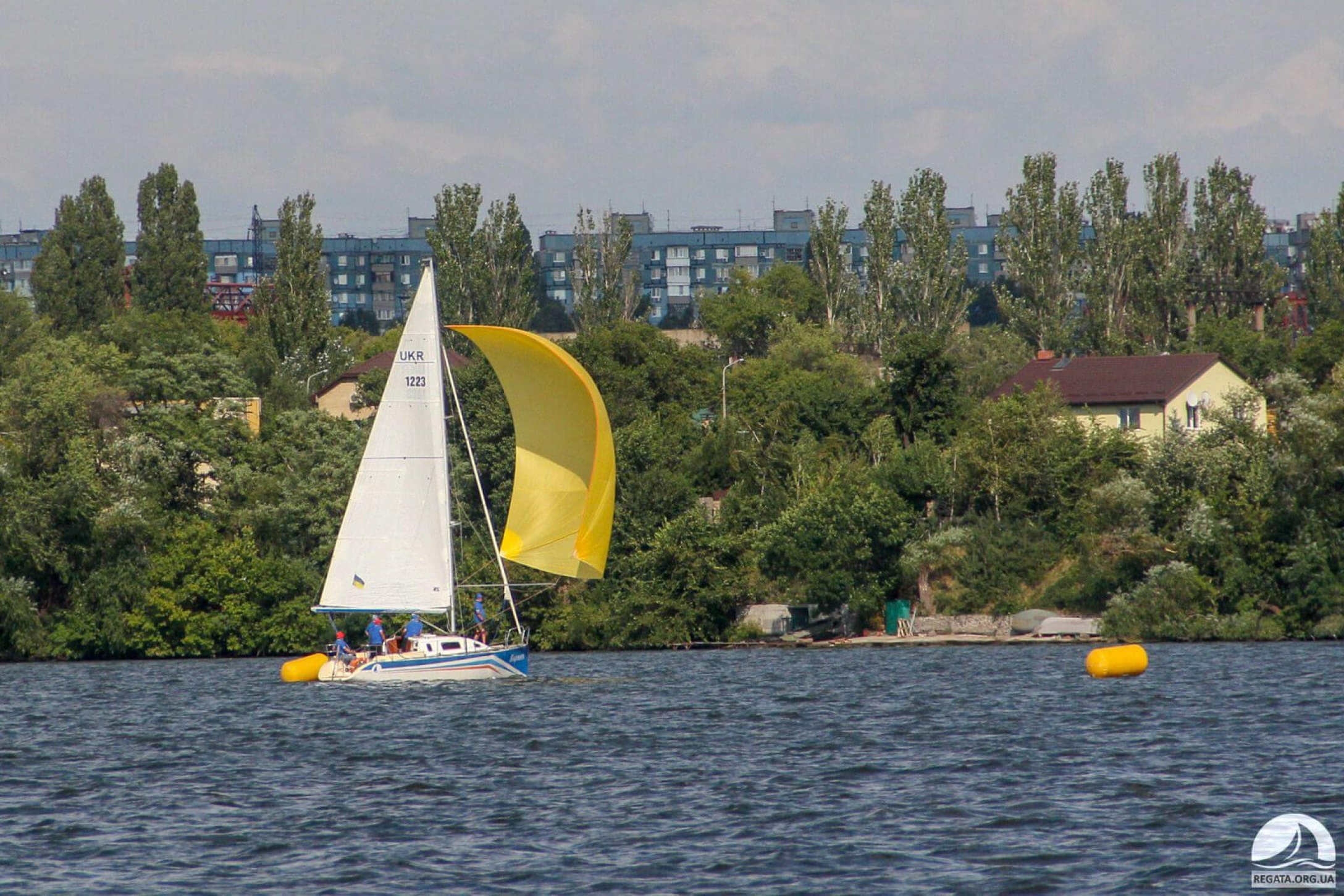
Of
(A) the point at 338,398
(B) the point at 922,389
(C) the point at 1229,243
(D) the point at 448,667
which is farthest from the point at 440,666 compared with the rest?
(C) the point at 1229,243

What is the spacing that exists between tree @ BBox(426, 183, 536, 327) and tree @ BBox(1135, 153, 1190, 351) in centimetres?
3514

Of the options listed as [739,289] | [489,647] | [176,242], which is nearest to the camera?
[489,647]

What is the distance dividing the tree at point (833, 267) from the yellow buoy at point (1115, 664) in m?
73.5

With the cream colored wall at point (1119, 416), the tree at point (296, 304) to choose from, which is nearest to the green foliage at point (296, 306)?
the tree at point (296, 304)

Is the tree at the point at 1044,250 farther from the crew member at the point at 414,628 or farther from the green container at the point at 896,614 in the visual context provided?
the crew member at the point at 414,628

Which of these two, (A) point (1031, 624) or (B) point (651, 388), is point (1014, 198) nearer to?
(B) point (651, 388)

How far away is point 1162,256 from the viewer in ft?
319

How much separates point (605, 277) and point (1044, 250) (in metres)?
29.4

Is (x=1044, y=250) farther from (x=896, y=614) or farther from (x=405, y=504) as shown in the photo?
(x=405, y=504)

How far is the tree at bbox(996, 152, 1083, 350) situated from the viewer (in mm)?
98312

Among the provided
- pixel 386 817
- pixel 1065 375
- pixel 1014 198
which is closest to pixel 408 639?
pixel 386 817

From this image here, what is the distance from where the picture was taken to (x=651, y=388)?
93.1m

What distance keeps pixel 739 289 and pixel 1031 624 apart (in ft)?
226

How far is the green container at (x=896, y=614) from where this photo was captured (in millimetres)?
66688
